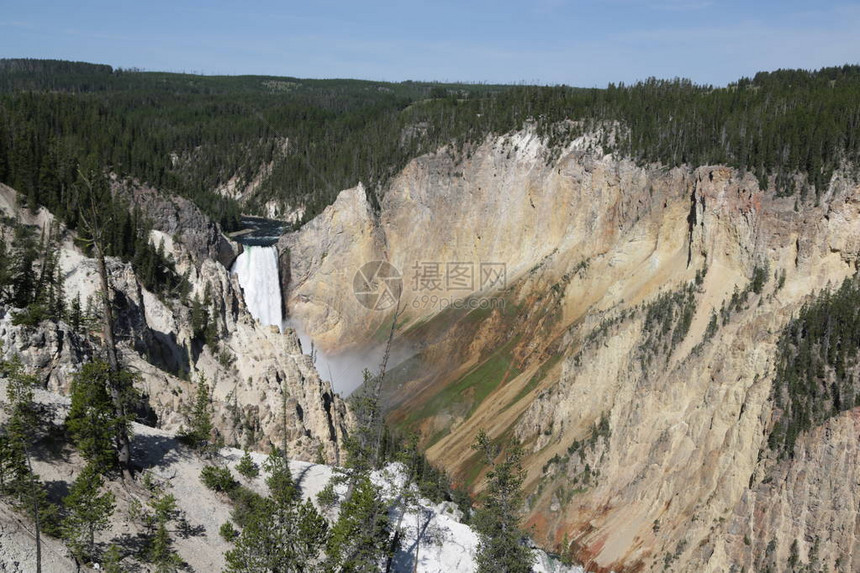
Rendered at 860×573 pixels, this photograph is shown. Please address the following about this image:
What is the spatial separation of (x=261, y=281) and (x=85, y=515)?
64219mm

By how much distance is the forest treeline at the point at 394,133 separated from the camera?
57.0m

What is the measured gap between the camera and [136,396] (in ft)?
86.5

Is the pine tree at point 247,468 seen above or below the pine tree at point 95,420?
below

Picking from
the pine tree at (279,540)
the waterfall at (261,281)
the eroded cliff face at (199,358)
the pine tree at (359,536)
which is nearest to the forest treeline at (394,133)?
the waterfall at (261,281)

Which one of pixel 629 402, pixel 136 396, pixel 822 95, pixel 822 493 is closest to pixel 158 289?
pixel 136 396

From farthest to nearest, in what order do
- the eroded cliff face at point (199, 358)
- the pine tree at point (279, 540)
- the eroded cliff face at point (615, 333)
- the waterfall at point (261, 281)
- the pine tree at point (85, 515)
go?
1. the waterfall at point (261, 281)
2. the eroded cliff face at point (615, 333)
3. the eroded cliff face at point (199, 358)
4. the pine tree at point (279, 540)
5. the pine tree at point (85, 515)

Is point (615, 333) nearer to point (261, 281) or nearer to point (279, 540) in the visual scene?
point (261, 281)

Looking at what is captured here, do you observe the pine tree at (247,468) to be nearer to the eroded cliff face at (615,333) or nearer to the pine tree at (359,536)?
the pine tree at (359,536)

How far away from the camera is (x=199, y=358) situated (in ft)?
157

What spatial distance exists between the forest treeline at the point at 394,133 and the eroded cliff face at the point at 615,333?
285cm

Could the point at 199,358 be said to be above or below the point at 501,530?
above

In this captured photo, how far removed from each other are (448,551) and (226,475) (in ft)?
30.5

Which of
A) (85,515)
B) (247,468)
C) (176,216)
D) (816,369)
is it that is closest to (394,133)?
(176,216)

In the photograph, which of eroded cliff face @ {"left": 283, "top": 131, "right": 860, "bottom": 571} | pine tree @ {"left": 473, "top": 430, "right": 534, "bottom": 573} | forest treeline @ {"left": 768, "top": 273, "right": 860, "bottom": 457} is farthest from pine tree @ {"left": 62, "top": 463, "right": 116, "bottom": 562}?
forest treeline @ {"left": 768, "top": 273, "right": 860, "bottom": 457}
